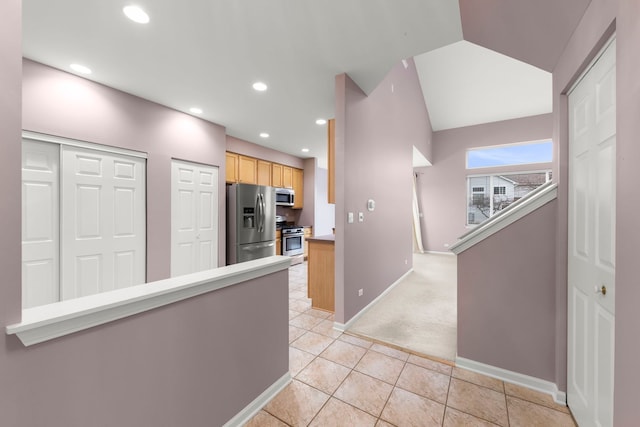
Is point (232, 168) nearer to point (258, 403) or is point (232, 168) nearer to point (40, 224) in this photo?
point (40, 224)

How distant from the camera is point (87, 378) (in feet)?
2.93

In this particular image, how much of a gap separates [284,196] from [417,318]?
387 cm

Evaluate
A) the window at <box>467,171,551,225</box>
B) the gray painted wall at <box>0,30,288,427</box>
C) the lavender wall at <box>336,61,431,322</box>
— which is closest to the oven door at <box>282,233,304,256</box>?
the lavender wall at <box>336,61,431,322</box>

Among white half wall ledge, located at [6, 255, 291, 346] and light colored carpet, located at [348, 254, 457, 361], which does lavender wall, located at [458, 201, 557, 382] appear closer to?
light colored carpet, located at [348, 254, 457, 361]

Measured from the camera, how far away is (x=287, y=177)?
5945mm

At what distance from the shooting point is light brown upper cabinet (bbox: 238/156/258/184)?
15.5 ft

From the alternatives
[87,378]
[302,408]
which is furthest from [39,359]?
[302,408]

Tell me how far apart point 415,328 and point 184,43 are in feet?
11.3

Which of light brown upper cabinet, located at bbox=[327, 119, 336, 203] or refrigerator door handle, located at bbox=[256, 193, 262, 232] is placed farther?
refrigerator door handle, located at bbox=[256, 193, 262, 232]

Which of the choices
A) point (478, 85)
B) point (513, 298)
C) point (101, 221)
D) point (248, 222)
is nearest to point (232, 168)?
point (248, 222)

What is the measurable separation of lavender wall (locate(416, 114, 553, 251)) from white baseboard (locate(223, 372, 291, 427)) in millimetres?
6149

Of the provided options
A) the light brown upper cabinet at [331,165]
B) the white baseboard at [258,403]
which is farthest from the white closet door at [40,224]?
the light brown upper cabinet at [331,165]

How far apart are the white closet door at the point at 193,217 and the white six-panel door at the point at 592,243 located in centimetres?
408

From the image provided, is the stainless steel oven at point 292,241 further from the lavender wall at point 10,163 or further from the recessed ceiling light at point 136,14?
the lavender wall at point 10,163
